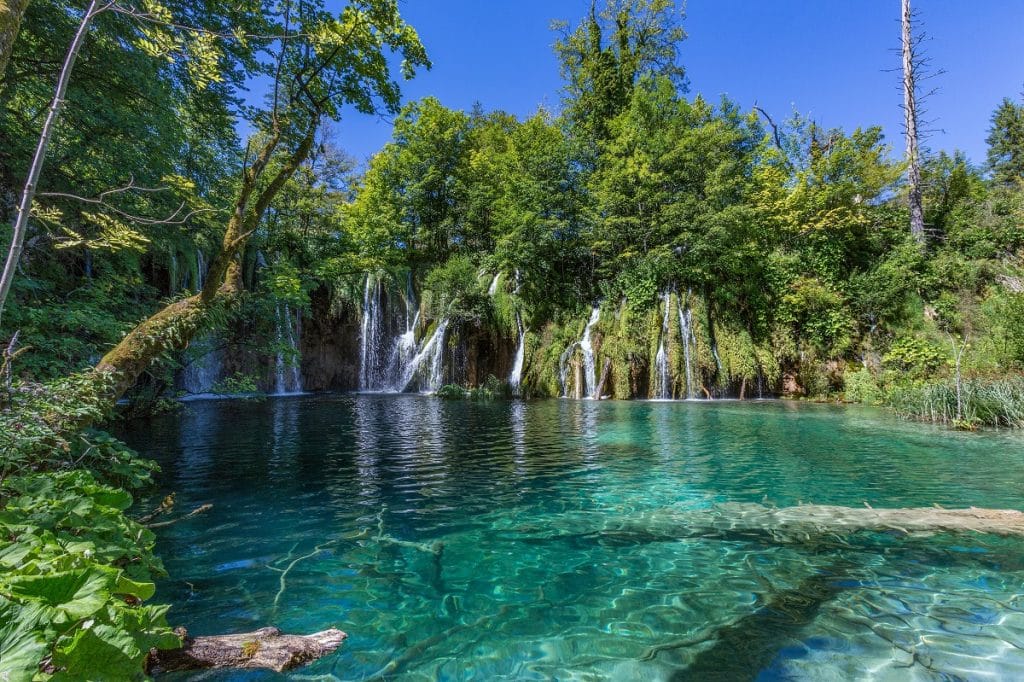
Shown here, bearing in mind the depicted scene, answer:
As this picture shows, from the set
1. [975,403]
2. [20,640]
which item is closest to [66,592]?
[20,640]

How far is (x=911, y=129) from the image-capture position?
71.6ft

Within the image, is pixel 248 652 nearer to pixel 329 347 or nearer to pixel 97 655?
pixel 97 655

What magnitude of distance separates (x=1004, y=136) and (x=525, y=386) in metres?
35.3

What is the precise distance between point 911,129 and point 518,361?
71.5 feet

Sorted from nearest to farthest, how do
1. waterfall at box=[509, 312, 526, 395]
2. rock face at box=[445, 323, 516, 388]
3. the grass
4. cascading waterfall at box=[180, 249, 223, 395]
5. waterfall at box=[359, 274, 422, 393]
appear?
the grass → cascading waterfall at box=[180, 249, 223, 395] → waterfall at box=[509, 312, 526, 395] → rock face at box=[445, 323, 516, 388] → waterfall at box=[359, 274, 422, 393]

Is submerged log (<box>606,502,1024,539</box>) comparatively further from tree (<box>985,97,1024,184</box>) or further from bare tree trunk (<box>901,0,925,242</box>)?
tree (<box>985,97,1024,184</box>)

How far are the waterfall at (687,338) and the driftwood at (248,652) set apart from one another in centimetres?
1832

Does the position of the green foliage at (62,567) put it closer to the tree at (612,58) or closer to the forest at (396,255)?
the forest at (396,255)

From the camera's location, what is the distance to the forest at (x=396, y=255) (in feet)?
11.2

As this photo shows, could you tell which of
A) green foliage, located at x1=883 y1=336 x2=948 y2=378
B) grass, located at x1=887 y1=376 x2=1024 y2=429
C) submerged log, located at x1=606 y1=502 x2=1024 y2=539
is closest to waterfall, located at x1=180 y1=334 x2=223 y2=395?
submerged log, located at x1=606 y1=502 x2=1024 y2=539

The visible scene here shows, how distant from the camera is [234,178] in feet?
38.1

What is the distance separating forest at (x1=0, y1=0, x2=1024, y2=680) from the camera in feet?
11.2

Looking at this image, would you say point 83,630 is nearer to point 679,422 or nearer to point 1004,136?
point 679,422

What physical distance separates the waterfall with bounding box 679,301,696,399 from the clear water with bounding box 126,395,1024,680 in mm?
10651
